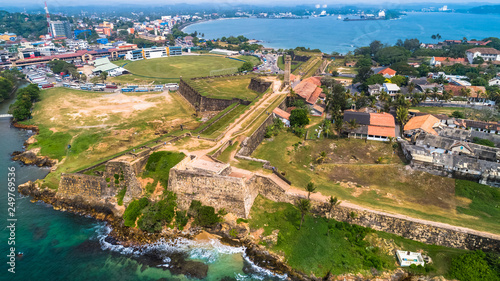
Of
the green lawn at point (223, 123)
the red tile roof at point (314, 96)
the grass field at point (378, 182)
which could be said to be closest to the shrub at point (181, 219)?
the grass field at point (378, 182)

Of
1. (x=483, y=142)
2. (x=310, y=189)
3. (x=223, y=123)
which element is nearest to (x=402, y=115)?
(x=483, y=142)

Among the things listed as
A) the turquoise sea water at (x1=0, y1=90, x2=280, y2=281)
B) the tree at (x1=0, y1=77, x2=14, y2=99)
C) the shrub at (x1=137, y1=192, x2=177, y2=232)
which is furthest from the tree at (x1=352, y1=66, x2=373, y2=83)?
the tree at (x1=0, y1=77, x2=14, y2=99)

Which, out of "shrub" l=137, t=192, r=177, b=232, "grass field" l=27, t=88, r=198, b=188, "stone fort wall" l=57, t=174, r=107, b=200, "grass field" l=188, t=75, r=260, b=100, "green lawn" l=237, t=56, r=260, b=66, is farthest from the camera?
"green lawn" l=237, t=56, r=260, b=66

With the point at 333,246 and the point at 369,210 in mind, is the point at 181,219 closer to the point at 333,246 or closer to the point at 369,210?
the point at 333,246

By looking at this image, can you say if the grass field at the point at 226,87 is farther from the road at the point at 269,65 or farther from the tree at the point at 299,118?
the tree at the point at 299,118

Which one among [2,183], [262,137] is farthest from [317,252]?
[2,183]

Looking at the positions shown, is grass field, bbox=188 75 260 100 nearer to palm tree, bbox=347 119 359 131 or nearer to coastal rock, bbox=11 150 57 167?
palm tree, bbox=347 119 359 131
